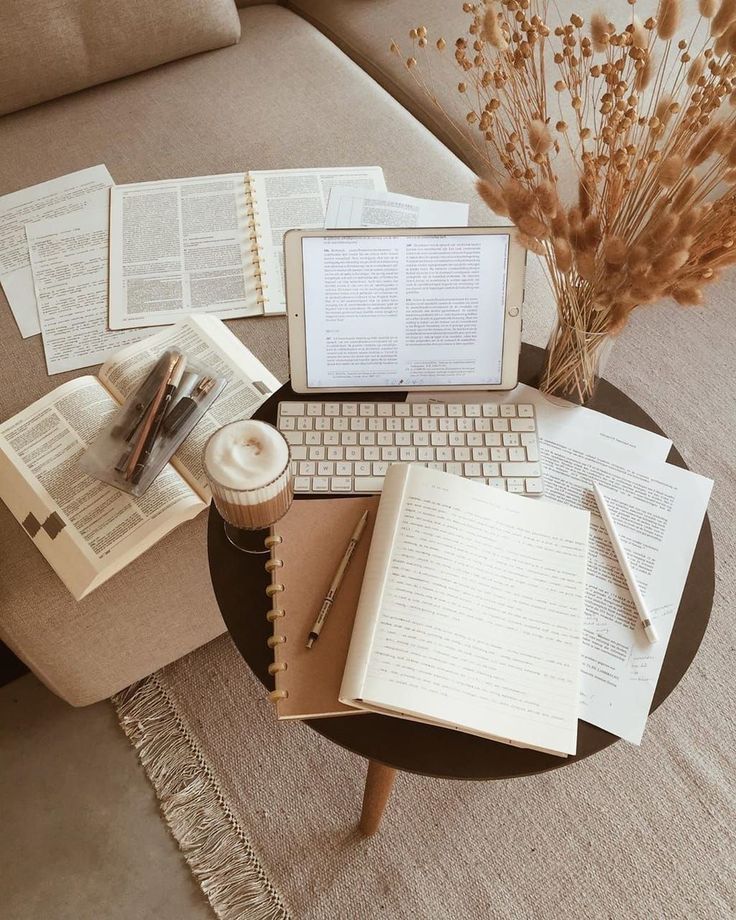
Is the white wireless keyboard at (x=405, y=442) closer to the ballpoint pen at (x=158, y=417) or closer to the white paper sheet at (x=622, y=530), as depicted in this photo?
the white paper sheet at (x=622, y=530)

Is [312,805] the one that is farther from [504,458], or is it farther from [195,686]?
[504,458]

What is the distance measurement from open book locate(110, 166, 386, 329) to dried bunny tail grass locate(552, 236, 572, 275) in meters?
0.59

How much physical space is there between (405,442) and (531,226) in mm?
299

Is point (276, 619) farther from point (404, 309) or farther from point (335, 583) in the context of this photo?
point (404, 309)

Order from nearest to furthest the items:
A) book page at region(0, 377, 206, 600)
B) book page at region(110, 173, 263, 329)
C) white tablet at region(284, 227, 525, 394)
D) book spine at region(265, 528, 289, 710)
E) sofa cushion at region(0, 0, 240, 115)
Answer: book spine at region(265, 528, 289, 710) → white tablet at region(284, 227, 525, 394) → book page at region(0, 377, 206, 600) → book page at region(110, 173, 263, 329) → sofa cushion at region(0, 0, 240, 115)

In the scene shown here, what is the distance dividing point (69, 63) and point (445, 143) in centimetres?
74

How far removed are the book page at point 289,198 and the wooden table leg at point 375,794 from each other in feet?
2.44

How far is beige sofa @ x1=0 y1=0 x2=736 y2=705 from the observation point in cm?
113

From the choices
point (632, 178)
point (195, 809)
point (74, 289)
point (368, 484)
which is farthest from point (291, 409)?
point (195, 809)

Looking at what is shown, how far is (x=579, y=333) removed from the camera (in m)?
0.82

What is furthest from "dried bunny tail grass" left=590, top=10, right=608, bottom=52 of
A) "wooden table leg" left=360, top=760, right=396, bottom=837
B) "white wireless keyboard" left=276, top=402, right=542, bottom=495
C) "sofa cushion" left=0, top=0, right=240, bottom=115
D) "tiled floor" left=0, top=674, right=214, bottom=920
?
"tiled floor" left=0, top=674, right=214, bottom=920

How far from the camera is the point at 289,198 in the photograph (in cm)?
133

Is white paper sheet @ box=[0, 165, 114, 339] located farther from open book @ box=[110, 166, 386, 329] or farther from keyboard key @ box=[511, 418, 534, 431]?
keyboard key @ box=[511, 418, 534, 431]

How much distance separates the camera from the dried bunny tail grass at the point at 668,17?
2.09 ft
